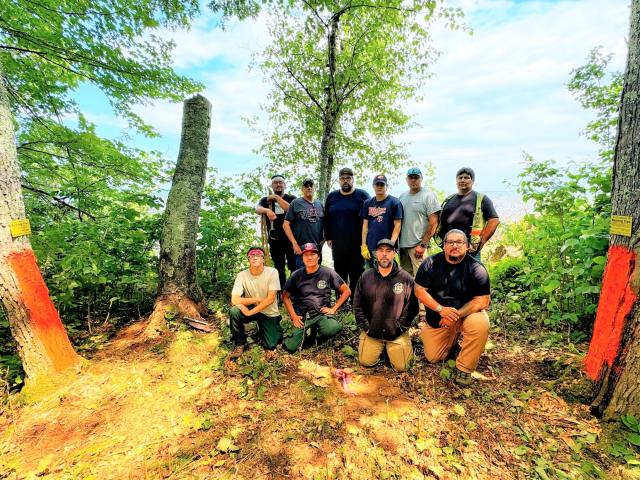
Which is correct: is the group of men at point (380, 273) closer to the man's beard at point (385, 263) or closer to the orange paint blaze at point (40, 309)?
the man's beard at point (385, 263)

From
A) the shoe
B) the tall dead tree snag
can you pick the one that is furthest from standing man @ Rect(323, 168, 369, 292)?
the tall dead tree snag

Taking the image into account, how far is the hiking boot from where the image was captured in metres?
3.34

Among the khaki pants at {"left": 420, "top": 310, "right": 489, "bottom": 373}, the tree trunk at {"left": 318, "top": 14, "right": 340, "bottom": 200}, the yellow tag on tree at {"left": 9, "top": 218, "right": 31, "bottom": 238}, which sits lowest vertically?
the khaki pants at {"left": 420, "top": 310, "right": 489, "bottom": 373}

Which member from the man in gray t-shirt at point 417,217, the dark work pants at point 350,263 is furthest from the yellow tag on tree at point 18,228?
the man in gray t-shirt at point 417,217

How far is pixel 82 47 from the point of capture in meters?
4.25

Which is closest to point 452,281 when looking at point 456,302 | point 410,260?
point 456,302

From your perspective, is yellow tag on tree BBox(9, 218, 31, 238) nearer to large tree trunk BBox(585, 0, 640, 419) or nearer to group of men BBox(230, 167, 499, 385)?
group of men BBox(230, 167, 499, 385)

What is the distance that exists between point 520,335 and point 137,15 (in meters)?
7.76

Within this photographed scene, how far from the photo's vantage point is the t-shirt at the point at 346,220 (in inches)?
196

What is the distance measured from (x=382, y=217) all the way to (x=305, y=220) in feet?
4.53

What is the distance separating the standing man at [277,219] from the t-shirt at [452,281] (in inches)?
107

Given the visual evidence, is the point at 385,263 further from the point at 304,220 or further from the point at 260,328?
the point at 260,328

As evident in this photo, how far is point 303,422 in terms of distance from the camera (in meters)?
2.88

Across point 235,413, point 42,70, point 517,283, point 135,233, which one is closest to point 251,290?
point 235,413
